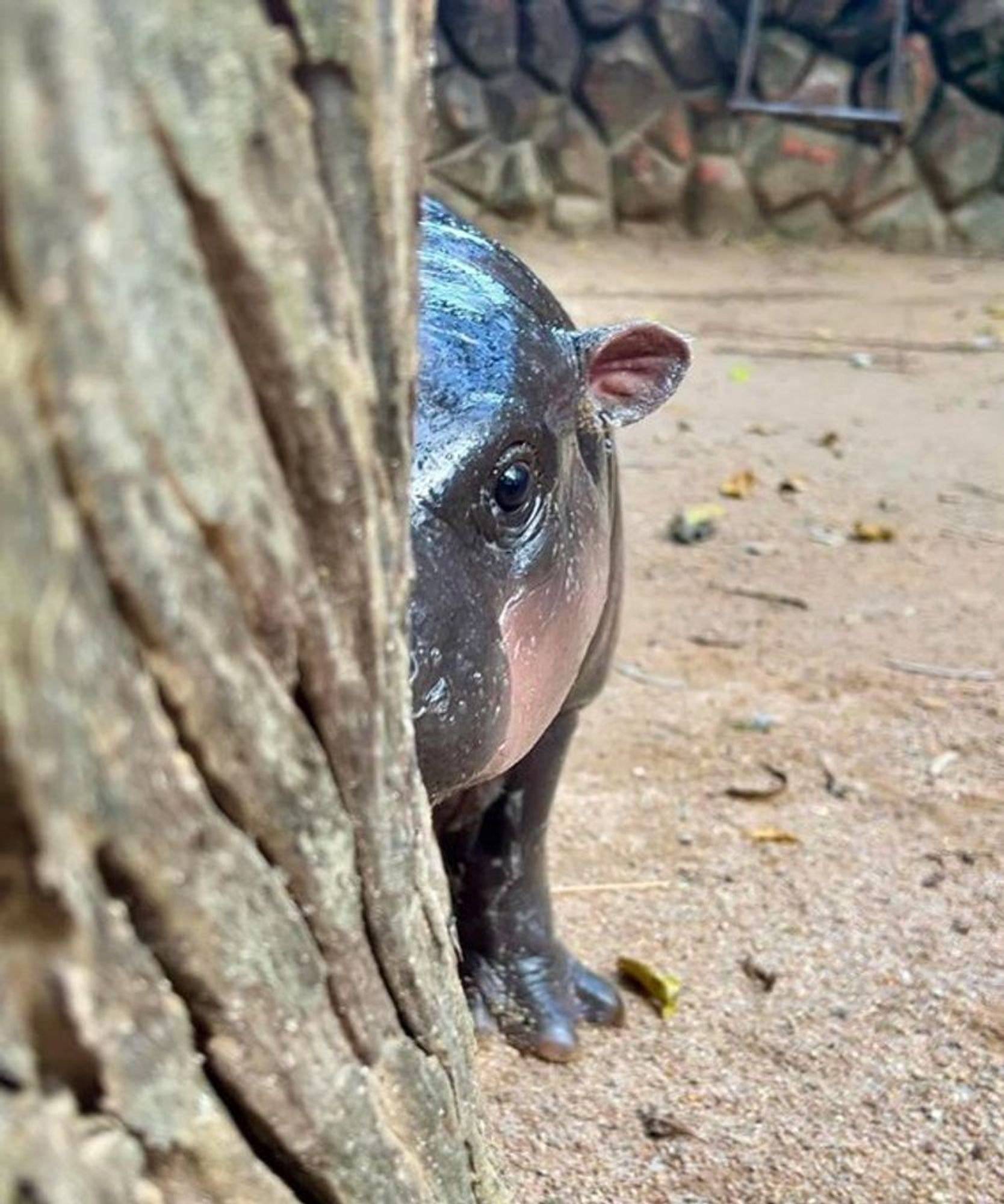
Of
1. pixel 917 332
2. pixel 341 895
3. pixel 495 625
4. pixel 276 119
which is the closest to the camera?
pixel 276 119

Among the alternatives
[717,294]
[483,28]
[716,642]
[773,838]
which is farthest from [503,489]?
[483,28]

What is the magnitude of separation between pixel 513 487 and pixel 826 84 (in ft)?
16.0

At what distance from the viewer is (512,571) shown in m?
1.24

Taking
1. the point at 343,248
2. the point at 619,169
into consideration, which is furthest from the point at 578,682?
the point at 619,169

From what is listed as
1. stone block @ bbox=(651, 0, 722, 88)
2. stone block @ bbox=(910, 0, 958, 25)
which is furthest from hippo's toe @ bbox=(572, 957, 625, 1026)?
stone block @ bbox=(910, 0, 958, 25)

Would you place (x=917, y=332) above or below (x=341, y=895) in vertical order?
below

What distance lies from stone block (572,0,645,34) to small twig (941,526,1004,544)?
3.18 meters

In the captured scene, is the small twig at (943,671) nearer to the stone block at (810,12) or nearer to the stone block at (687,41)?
the stone block at (687,41)

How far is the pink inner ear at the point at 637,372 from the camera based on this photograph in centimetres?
142

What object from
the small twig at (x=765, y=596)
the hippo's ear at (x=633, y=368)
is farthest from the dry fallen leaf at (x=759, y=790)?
the hippo's ear at (x=633, y=368)

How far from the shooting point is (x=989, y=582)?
111 inches

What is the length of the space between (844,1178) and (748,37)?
16.2ft

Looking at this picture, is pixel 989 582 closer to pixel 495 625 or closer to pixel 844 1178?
pixel 844 1178

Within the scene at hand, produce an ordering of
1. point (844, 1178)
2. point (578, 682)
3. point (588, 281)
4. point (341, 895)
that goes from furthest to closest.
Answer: point (588, 281)
point (578, 682)
point (844, 1178)
point (341, 895)
